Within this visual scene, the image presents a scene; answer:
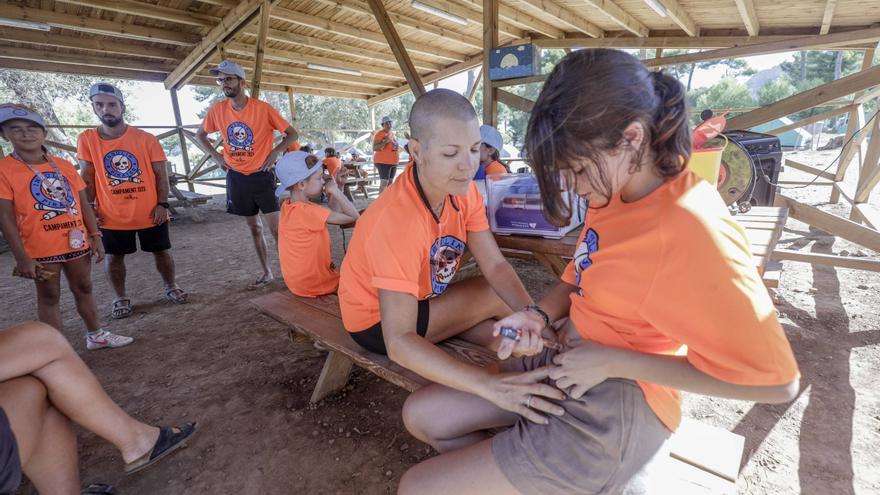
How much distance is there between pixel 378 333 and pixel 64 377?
1206 millimetres

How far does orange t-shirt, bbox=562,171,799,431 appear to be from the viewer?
763 millimetres

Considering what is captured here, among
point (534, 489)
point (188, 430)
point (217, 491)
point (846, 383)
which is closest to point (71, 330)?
point (188, 430)

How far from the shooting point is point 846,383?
7.96 feet

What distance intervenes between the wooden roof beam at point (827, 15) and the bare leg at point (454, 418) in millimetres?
6416

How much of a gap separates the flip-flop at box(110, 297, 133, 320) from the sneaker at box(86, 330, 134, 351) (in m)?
0.56

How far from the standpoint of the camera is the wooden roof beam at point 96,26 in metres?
5.63

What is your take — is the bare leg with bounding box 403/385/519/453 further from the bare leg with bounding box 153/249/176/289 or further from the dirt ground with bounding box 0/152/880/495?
the bare leg with bounding box 153/249/176/289

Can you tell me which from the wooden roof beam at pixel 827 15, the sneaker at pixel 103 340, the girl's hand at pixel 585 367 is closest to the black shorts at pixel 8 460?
the girl's hand at pixel 585 367

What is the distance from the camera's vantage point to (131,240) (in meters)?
3.60

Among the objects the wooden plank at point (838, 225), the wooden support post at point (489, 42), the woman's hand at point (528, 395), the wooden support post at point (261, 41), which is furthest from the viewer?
the wooden support post at point (261, 41)

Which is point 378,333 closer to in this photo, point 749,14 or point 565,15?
point 749,14

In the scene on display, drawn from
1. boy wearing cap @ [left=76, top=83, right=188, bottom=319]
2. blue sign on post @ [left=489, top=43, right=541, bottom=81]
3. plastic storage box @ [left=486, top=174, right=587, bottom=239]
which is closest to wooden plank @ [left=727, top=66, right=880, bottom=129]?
blue sign on post @ [left=489, top=43, right=541, bottom=81]

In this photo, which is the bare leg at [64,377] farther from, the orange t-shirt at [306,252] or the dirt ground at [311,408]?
the orange t-shirt at [306,252]

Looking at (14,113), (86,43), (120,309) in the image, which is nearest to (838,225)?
(14,113)
